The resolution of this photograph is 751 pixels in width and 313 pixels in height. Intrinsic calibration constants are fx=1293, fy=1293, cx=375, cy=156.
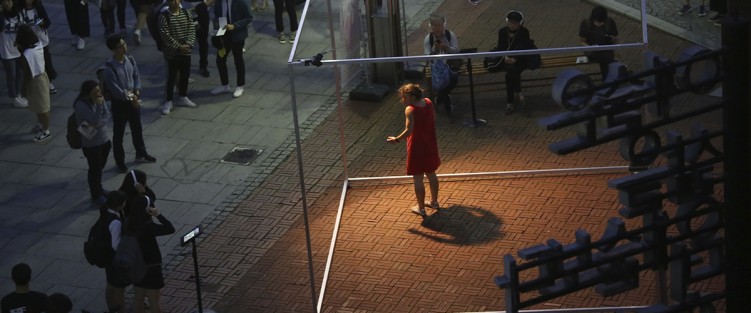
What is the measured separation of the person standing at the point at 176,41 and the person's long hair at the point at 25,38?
5.34ft

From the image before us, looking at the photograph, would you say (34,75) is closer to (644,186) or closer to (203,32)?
(203,32)

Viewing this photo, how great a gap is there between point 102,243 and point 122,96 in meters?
4.18

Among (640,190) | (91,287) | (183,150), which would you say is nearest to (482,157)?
(183,150)

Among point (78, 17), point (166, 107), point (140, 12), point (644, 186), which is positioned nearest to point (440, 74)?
point (166, 107)

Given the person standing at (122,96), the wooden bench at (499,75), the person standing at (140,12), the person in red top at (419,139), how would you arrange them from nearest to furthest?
the person in red top at (419,139) < the person standing at (122,96) < the wooden bench at (499,75) < the person standing at (140,12)

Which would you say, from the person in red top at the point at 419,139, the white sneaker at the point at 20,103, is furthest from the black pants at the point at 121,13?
the person in red top at the point at 419,139

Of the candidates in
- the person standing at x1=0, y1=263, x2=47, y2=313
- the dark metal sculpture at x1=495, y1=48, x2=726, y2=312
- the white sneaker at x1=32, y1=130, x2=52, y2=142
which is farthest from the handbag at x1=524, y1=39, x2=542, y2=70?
the dark metal sculpture at x1=495, y1=48, x2=726, y2=312

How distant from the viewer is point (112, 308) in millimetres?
11609

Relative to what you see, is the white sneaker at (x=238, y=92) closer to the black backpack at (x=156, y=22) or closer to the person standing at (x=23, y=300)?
the black backpack at (x=156, y=22)

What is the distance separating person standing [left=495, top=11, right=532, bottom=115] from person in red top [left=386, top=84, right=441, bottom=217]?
8.40ft

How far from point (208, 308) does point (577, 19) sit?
29.9 feet

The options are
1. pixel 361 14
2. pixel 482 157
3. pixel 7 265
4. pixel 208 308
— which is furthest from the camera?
pixel 361 14

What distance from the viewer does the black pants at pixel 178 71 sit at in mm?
17141

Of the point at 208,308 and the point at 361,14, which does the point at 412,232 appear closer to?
the point at 208,308
